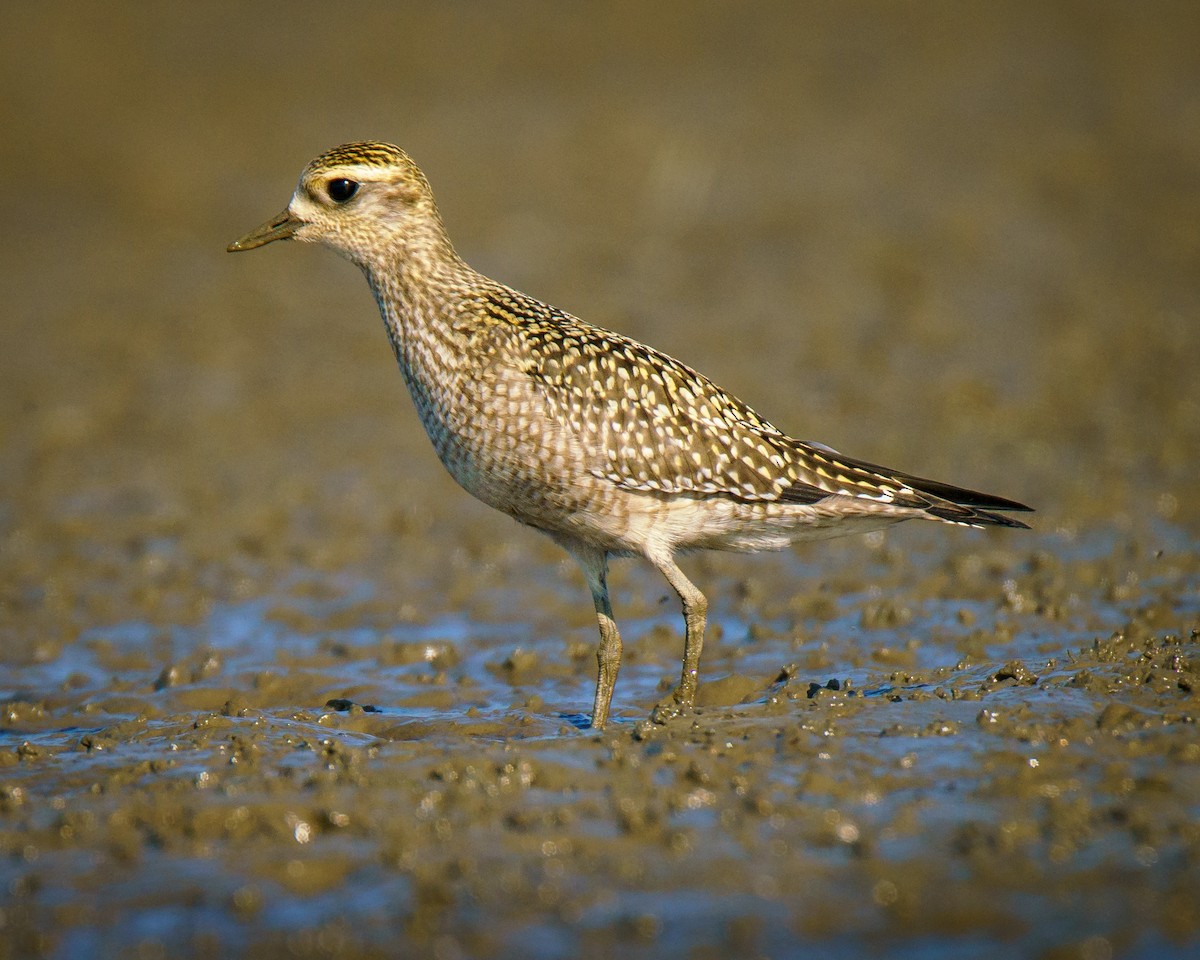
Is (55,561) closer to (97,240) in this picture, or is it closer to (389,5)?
(97,240)

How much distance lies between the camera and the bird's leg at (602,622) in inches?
312

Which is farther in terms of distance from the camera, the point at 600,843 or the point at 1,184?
the point at 1,184

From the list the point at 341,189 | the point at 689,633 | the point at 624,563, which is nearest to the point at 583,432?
the point at 689,633

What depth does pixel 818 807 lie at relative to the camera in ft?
19.7

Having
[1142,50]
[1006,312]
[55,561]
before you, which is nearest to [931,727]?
[55,561]

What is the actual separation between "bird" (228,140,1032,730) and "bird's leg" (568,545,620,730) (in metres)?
0.01

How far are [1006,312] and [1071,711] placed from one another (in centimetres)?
854

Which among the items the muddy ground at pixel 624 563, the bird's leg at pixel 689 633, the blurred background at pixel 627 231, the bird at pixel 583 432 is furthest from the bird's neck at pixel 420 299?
the blurred background at pixel 627 231

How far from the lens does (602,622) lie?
26.5ft

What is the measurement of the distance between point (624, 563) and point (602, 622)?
2.88 metres

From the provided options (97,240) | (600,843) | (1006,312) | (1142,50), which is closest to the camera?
(600,843)

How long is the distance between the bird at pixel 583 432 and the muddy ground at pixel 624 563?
0.92 metres

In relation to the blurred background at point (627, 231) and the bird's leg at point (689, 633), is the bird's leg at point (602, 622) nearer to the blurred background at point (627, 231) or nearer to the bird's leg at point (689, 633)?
the bird's leg at point (689, 633)

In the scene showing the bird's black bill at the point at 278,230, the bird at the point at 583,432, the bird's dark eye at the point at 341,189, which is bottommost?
the bird at the point at 583,432
